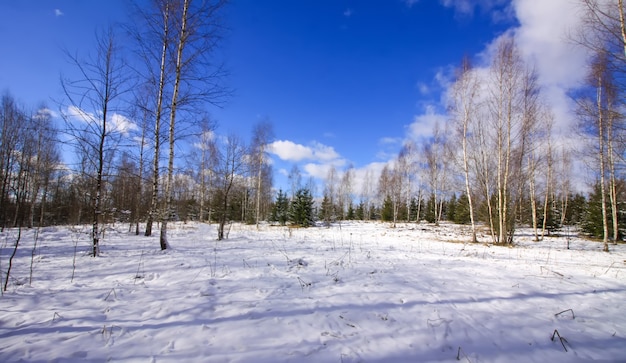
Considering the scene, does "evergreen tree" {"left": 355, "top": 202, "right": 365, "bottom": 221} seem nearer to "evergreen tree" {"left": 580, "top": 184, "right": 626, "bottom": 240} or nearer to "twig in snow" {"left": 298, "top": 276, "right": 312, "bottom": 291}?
"evergreen tree" {"left": 580, "top": 184, "right": 626, "bottom": 240}

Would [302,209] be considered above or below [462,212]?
below

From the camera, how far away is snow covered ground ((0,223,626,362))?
2707 mm

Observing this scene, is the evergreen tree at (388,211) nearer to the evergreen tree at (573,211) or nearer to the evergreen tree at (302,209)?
the evergreen tree at (302,209)

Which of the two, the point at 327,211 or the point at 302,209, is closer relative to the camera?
the point at 302,209

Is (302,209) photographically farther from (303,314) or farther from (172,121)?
(303,314)

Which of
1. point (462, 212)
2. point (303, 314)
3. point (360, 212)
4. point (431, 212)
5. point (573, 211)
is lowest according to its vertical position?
point (360, 212)

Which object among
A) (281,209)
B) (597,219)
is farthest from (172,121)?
(597,219)

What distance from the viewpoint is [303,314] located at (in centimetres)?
349

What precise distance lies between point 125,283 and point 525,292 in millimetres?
7596

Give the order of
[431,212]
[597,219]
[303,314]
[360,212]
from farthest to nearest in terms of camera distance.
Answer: [360,212] → [431,212] → [597,219] → [303,314]

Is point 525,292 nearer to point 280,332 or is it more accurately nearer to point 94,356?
point 280,332

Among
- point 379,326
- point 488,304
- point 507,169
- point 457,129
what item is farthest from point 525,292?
point 457,129

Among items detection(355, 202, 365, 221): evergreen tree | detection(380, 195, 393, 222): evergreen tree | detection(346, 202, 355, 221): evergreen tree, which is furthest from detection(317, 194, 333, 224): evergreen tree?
detection(355, 202, 365, 221): evergreen tree

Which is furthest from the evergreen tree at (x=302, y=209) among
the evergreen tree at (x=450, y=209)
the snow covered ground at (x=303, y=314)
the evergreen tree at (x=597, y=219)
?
the evergreen tree at (x=450, y=209)
